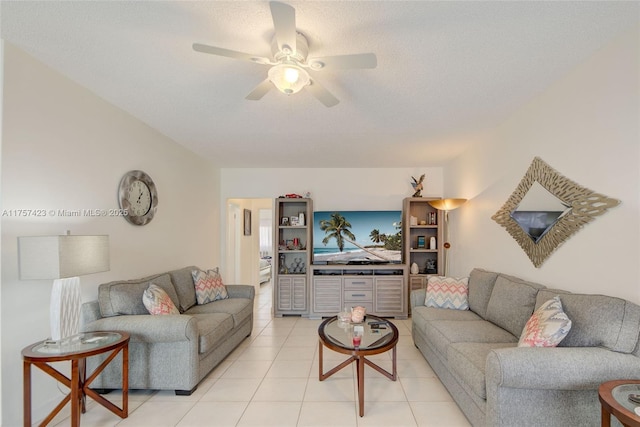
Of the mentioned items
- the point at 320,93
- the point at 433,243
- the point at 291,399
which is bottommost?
the point at 291,399

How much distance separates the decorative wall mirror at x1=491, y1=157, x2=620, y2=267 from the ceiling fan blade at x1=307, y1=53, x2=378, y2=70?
5.80 ft

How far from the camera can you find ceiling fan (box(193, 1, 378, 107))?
1.60m

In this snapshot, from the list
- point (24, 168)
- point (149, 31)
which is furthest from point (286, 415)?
point (149, 31)

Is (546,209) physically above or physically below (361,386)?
above

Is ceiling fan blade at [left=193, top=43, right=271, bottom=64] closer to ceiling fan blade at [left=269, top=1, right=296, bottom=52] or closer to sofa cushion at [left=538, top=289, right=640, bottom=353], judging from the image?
ceiling fan blade at [left=269, top=1, right=296, bottom=52]

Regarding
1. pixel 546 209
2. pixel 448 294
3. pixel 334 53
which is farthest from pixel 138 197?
pixel 546 209

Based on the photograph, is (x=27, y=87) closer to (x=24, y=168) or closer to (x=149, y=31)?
(x=24, y=168)

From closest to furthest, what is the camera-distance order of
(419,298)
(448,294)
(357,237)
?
1. (448,294)
2. (419,298)
3. (357,237)

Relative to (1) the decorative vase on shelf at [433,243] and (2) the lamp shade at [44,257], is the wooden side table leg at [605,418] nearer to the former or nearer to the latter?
(2) the lamp shade at [44,257]

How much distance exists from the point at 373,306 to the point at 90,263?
3.92 meters

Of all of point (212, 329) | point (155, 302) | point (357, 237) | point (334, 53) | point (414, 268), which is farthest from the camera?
point (357, 237)

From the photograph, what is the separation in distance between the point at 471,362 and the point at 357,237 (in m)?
3.35

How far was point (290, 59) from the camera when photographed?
187cm

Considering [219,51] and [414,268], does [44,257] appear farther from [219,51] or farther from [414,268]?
[414,268]
